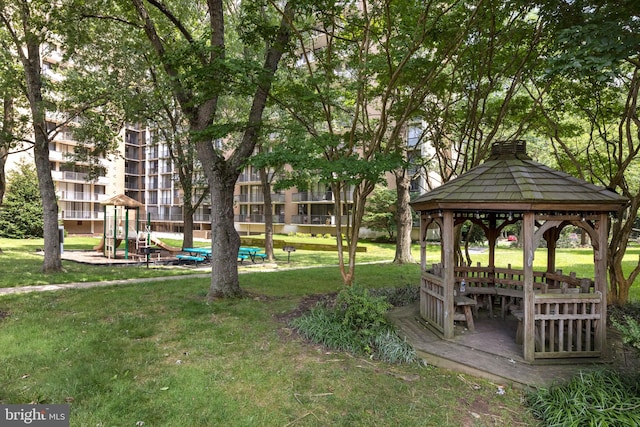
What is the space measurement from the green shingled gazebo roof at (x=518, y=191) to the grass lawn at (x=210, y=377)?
271 cm

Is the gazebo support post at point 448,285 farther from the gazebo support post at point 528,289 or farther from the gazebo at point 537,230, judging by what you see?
the gazebo support post at point 528,289

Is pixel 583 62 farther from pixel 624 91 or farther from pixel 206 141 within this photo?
pixel 206 141

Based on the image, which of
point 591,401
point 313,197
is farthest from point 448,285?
point 313,197

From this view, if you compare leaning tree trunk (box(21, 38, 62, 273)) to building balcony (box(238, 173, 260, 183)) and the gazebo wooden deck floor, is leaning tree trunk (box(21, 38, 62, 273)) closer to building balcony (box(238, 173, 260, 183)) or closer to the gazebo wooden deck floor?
the gazebo wooden deck floor

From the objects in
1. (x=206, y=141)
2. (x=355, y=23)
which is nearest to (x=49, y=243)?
(x=206, y=141)

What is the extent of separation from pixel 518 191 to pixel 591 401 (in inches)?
119

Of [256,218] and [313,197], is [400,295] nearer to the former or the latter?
[313,197]

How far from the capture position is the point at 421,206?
24.4ft

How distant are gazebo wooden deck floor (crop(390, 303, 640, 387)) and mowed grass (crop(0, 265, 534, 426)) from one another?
0.95 ft

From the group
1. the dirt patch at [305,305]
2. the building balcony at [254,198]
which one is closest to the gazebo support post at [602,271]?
the dirt patch at [305,305]

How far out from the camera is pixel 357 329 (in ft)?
22.3

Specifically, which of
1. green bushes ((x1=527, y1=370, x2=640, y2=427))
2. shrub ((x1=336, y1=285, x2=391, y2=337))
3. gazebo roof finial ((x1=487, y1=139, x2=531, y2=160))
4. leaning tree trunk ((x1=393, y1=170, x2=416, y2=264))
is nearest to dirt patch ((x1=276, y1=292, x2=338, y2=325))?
shrub ((x1=336, y1=285, x2=391, y2=337))

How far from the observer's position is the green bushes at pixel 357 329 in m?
6.01

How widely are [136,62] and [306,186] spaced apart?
431 inches
